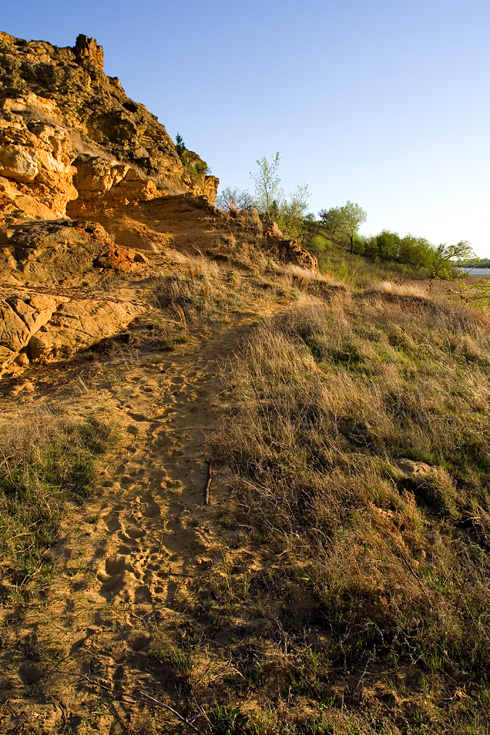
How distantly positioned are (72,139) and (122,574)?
11.9m

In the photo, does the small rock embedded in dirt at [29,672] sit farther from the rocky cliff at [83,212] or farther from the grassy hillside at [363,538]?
the rocky cliff at [83,212]

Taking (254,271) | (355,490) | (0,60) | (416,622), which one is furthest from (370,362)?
(0,60)

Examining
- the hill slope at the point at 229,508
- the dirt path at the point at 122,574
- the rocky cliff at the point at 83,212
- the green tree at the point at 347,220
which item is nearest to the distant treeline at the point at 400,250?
the green tree at the point at 347,220

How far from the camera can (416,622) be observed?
257 cm

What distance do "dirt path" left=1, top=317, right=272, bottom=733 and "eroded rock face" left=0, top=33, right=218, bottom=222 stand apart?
267 inches

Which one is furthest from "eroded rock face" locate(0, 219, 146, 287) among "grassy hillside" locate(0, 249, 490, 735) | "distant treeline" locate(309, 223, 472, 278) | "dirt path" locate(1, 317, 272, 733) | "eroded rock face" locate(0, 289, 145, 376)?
"distant treeline" locate(309, 223, 472, 278)

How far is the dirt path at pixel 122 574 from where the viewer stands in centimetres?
237

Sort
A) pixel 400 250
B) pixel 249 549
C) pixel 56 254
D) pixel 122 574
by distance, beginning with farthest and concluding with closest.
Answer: pixel 400 250 < pixel 56 254 < pixel 249 549 < pixel 122 574

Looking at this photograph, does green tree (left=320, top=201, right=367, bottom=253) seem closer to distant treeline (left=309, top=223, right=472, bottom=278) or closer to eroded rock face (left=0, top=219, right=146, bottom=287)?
distant treeline (left=309, top=223, right=472, bottom=278)

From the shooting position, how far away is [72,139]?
11.5m

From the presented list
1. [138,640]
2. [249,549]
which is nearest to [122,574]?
[138,640]

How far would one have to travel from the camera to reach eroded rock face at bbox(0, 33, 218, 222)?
947 centimetres

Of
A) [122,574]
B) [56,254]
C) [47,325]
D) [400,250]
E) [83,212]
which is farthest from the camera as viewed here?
[400,250]

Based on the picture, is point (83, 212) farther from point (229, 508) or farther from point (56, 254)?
point (229, 508)
